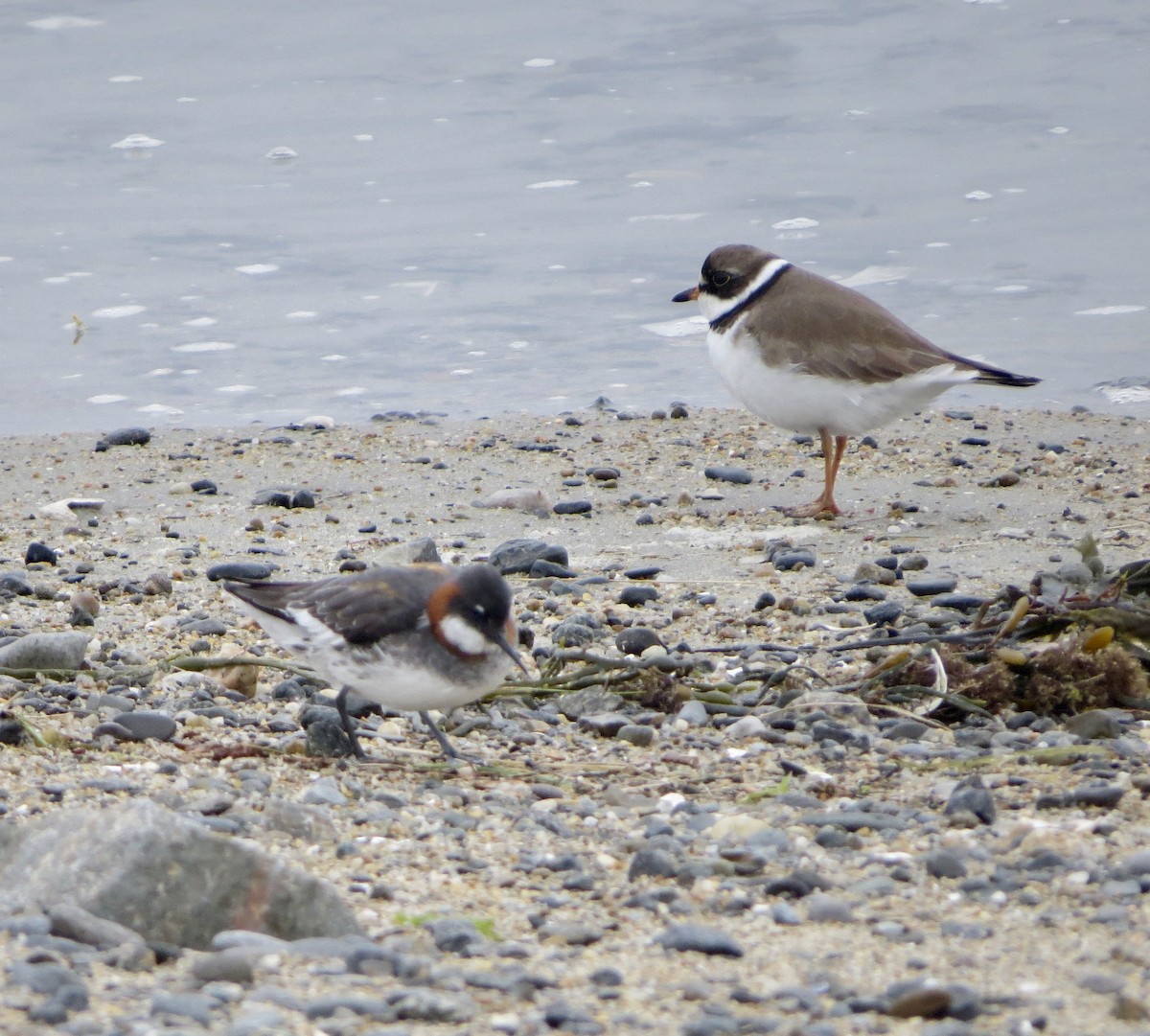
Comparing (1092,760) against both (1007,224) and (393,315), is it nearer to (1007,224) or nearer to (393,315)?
(393,315)

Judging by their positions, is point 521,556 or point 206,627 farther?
point 521,556

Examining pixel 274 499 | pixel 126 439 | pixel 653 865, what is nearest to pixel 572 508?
pixel 274 499

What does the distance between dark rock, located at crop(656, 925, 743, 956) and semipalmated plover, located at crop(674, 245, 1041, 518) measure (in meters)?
5.14

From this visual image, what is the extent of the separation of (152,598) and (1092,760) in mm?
3900

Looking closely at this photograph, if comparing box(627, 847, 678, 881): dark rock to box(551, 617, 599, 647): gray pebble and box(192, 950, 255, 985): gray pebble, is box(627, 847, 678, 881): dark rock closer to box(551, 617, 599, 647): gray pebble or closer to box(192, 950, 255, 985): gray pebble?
box(192, 950, 255, 985): gray pebble

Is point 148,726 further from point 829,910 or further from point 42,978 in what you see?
point 829,910

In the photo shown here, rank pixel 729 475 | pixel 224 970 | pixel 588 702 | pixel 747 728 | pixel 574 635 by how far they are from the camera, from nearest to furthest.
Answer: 1. pixel 224 970
2. pixel 747 728
3. pixel 588 702
4. pixel 574 635
5. pixel 729 475

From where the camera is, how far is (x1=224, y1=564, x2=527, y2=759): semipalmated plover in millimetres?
4371

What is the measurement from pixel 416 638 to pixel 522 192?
12562 millimetres

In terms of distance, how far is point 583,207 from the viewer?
1591 cm

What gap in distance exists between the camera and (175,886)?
10.3 ft

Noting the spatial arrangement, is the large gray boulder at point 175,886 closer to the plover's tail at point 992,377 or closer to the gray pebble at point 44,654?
the gray pebble at point 44,654

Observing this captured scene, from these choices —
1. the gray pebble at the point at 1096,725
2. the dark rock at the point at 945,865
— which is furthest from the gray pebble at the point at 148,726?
the gray pebble at the point at 1096,725

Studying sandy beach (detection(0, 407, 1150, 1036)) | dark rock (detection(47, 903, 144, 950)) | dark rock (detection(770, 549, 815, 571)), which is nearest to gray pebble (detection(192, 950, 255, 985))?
sandy beach (detection(0, 407, 1150, 1036))
